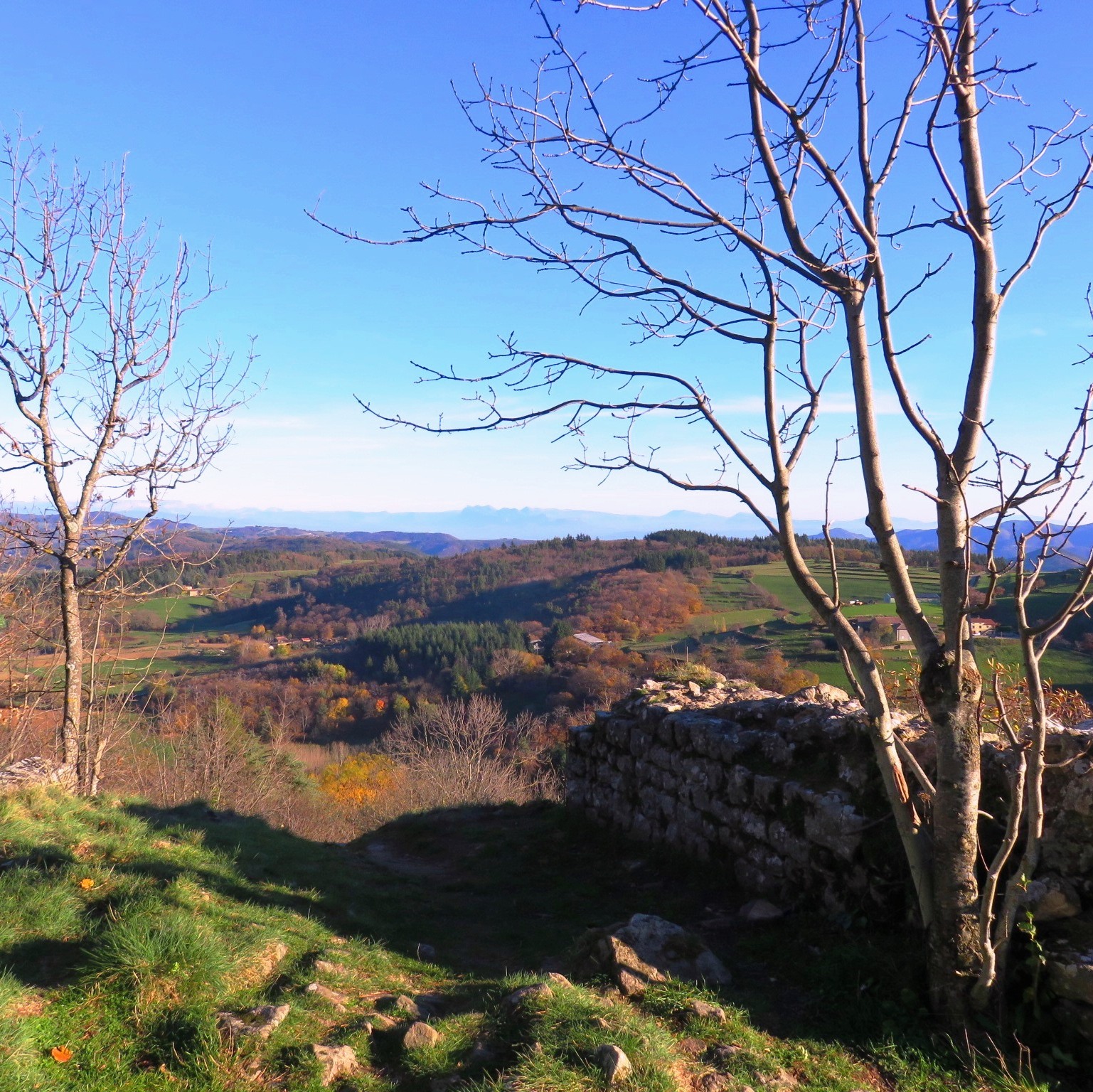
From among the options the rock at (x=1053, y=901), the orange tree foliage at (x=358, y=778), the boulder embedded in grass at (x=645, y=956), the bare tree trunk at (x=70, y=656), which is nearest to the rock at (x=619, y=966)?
the boulder embedded in grass at (x=645, y=956)

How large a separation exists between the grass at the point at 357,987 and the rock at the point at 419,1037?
0.03 metres

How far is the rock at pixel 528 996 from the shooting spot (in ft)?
12.2

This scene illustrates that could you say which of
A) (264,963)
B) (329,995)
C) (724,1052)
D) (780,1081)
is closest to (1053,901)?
(780,1081)

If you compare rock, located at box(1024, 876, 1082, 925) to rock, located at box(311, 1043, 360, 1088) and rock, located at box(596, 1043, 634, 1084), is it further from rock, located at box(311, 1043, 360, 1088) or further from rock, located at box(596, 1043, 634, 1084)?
rock, located at box(311, 1043, 360, 1088)

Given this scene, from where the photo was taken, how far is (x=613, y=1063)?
3.15 metres

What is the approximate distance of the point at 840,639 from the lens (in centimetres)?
406

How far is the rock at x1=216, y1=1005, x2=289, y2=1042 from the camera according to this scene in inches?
131

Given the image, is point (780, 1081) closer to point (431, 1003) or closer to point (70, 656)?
point (431, 1003)

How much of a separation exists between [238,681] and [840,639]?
4788 centimetres

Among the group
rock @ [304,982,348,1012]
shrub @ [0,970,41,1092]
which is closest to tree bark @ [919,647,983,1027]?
rock @ [304,982,348,1012]

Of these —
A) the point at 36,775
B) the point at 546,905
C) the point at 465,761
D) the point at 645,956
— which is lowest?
the point at 465,761

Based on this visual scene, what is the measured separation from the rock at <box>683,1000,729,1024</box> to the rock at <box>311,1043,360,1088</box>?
1705mm

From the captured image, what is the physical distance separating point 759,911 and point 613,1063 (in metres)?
2.84

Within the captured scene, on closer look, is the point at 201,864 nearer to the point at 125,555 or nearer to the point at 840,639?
the point at 125,555
